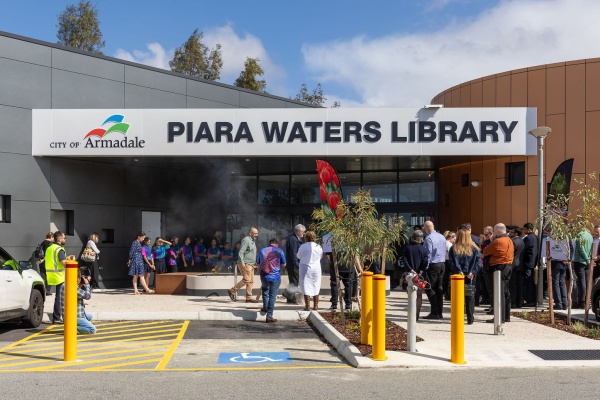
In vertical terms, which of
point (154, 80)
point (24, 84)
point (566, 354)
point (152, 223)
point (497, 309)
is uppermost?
point (154, 80)

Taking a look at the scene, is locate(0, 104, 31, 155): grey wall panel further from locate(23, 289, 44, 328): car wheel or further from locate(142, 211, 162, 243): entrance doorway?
locate(23, 289, 44, 328): car wheel

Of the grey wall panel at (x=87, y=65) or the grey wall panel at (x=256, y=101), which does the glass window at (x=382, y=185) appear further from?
the grey wall panel at (x=87, y=65)

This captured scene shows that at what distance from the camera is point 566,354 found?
956 cm

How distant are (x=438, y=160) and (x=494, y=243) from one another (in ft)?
30.9

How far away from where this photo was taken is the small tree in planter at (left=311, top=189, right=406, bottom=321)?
38.3ft

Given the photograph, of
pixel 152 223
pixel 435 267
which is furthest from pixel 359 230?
pixel 152 223

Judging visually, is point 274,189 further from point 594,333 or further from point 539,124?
point 594,333

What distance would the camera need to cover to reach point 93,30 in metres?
49.5

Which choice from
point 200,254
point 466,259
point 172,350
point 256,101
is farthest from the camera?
point 256,101

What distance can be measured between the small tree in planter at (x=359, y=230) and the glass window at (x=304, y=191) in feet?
42.6

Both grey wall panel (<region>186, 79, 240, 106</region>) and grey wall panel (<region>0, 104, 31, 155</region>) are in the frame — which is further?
grey wall panel (<region>186, 79, 240, 106</region>)

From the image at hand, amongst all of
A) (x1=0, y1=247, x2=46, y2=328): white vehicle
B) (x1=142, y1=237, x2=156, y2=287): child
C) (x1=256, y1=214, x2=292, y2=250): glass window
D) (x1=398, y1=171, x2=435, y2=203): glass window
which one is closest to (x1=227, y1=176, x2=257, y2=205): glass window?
(x1=256, y1=214, x2=292, y2=250): glass window

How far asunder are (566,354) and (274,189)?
16953 mm

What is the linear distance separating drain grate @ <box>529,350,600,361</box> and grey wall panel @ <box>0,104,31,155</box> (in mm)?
14659
